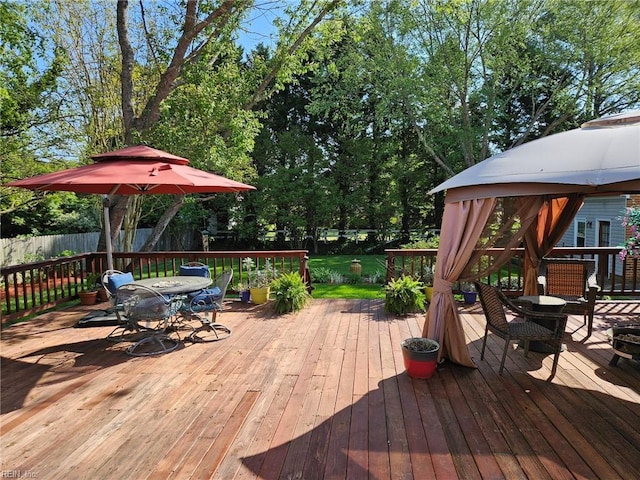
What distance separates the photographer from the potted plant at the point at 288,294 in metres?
5.73

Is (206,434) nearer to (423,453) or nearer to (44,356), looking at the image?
(423,453)

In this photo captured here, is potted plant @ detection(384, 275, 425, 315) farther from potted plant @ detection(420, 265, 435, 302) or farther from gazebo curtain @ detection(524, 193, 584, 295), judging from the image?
gazebo curtain @ detection(524, 193, 584, 295)

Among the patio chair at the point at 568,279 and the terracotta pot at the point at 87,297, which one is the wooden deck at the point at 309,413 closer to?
the patio chair at the point at 568,279

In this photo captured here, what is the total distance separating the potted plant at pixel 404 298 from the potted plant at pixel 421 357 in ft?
6.79

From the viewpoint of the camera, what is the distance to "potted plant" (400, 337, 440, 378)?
11.1 feet

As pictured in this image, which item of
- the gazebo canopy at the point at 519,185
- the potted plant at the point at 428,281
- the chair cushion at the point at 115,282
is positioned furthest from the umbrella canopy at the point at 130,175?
the potted plant at the point at 428,281

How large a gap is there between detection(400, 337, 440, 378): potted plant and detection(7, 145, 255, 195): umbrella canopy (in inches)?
110

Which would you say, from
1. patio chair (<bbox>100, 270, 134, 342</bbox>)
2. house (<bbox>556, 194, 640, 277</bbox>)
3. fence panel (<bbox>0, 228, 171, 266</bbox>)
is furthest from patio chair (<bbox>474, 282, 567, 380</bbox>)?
fence panel (<bbox>0, 228, 171, 266</bbox>)

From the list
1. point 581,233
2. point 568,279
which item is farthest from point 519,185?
point 581,233

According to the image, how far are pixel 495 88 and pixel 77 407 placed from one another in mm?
14991

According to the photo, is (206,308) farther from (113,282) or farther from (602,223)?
(602,223)

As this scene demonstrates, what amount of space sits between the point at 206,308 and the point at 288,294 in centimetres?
147

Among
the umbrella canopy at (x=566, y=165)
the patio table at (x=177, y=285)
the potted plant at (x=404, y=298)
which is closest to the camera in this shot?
the umbrella canopy at (x=566, y=165)

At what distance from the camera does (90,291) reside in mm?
6355
